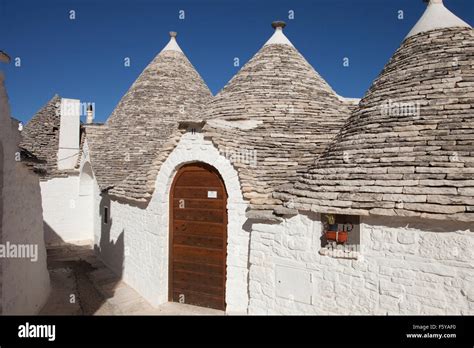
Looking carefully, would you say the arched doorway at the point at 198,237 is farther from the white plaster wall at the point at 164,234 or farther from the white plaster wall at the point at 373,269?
the white plaster wall at the point at 373,269

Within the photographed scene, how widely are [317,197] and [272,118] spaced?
13.8ft

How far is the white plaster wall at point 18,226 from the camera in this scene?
5176 mm

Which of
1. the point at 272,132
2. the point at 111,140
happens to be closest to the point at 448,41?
the point at 272,132

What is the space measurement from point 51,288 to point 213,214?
199 inches

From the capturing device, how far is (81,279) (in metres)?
9.30

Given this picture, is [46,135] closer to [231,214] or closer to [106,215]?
[106,215]

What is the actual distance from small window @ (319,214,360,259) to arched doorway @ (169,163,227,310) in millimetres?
2248

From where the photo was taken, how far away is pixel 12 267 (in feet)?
18.0

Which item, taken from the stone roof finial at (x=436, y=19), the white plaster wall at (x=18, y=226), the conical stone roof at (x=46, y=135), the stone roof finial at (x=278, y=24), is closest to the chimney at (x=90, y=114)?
the conical stone roof at (x=46, y=135)

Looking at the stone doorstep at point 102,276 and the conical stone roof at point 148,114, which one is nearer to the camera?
the stone doorstep at point 102,276

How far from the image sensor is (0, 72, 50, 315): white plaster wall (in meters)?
5.18

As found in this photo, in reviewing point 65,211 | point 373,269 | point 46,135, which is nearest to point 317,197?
point 373,269

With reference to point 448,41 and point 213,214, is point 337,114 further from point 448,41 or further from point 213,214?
point 213,214

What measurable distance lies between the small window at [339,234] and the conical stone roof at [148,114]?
7987 mm
